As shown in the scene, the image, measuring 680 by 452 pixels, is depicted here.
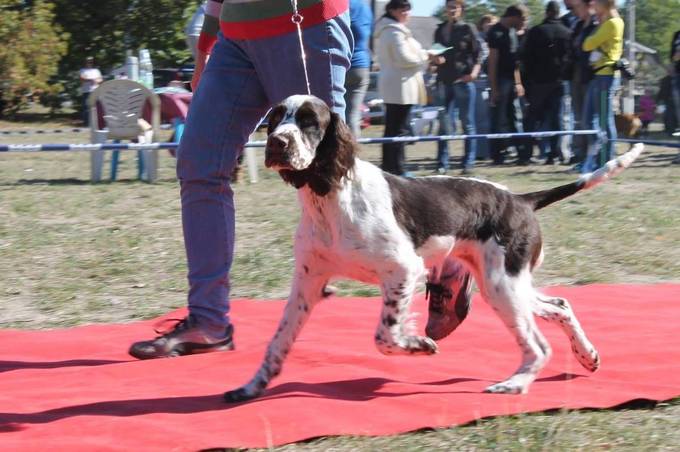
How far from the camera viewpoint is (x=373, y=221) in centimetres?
364

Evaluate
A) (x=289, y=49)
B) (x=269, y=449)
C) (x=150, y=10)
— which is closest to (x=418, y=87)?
(x=289, y=49)

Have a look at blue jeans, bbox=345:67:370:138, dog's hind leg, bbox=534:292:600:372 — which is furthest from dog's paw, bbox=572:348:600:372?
blue jeans, bbox=345:67:370:138

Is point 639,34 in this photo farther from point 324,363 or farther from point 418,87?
point 324,363

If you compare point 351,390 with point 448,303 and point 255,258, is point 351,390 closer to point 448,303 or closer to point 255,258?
point 448,303

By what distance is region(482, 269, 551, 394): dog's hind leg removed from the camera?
152 inches

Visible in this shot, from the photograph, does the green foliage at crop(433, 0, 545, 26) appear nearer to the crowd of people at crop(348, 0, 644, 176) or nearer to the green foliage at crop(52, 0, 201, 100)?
the green foliage at crop(52, 0, 201, 100)

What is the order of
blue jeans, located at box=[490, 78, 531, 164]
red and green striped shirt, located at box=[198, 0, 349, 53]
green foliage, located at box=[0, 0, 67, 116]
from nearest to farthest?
red and green striped shirt, located at box=[198, 0, 349, 53] → blue jeans, located at box=[490, 78, 531, 164] → green foliage, located at box=[0, 0, 67, 116]

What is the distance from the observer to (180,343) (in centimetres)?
437

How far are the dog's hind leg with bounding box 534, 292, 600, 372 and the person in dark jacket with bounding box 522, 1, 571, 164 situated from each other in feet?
30.6

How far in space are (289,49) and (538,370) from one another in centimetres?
152

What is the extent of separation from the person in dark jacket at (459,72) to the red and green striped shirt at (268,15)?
8.60 m

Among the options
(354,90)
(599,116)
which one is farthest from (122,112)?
(599,116)

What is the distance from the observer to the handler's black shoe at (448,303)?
431 centimetres

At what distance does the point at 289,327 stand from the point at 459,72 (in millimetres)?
9552
